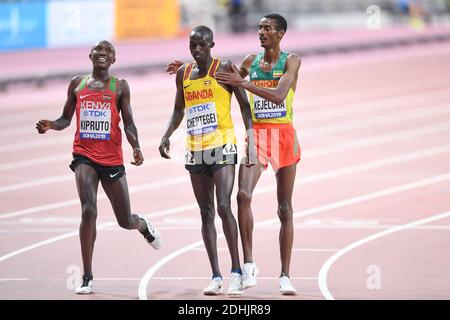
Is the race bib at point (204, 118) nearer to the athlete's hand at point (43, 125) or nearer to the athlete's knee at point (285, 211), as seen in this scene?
the athlete's knee at point (285, 211)

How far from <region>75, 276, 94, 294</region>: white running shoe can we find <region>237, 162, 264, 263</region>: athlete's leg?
1.29 m

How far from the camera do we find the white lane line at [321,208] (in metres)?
10.0

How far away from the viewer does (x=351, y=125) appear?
22.6 meters

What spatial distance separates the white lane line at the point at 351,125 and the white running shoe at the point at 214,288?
36.9 feet

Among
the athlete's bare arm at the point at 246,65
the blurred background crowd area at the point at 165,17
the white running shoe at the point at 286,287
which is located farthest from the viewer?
the blurred background crowd area at the point at 165,17

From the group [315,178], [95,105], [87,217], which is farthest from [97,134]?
[315,178]

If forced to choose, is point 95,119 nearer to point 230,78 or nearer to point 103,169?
point 103,169

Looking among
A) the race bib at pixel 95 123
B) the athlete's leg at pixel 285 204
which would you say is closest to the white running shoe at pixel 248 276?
the athlete's leg at pixel 285 204

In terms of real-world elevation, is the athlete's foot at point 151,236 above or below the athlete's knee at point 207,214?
below

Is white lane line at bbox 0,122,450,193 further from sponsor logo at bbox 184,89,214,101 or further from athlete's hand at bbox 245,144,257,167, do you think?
athlete's hand at bbox 245,144,257,167

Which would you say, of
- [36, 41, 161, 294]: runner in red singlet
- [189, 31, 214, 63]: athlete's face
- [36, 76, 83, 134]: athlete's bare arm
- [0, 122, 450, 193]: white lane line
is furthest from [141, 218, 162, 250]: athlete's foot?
[0, 122, 450, 193]: white lane line

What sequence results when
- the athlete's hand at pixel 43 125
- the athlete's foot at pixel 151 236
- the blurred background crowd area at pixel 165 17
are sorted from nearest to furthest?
the athlete's hand at pixel 43 125 < the athlete's foot at pixel 151 236 < the blurred background crowd area at pixel 165 17

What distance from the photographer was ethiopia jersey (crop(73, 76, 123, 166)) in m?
9.44
